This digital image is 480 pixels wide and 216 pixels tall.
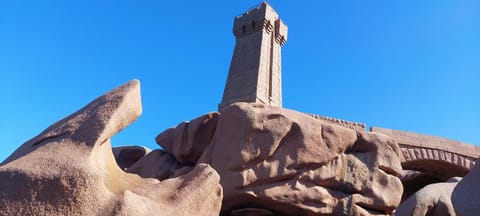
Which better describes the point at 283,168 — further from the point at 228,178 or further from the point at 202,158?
the point at 202,158

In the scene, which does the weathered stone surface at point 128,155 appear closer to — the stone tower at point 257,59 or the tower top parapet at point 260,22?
the stone tower at point 257,59

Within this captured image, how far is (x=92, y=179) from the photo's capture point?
225 cm

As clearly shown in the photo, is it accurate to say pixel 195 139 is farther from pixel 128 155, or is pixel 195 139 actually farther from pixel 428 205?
pixel 428 205

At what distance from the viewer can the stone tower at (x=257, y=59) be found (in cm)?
2548

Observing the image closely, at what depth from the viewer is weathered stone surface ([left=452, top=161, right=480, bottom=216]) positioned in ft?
11.7

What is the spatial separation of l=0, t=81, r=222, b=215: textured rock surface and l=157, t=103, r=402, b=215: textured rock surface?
279cm

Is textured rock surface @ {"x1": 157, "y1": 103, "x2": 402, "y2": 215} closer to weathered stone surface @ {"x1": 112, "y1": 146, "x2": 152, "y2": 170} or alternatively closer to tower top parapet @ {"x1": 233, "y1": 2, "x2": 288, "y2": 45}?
Result: weathered stone surface @ {"x1": 112, "y1": 146, "x2": 152, "y2": 170}

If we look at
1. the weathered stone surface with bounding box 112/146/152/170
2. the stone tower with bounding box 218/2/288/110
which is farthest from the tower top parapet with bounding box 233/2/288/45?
the weathered stone surface with bounding box 112/146/152/170

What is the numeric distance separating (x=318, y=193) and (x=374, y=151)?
1.23 metres

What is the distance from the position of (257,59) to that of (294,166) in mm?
20931

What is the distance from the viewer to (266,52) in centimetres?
2752

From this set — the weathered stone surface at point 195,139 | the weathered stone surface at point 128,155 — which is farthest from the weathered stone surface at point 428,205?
the weathered stone surface at point 128,155

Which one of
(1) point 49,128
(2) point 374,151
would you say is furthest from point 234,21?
(1) point 49,128

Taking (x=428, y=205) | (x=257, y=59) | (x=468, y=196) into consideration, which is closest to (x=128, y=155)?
(x=428, y=205)
